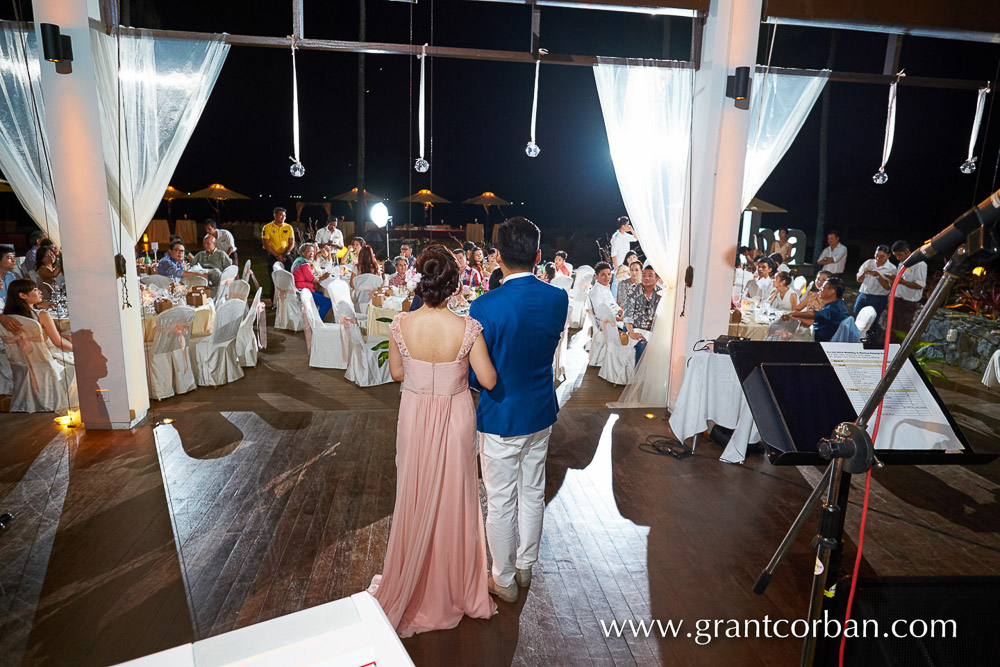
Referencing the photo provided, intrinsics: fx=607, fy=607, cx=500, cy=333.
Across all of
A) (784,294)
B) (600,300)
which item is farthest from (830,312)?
(600,300)

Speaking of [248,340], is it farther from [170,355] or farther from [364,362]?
[364,362]

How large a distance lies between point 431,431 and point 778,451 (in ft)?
3.97

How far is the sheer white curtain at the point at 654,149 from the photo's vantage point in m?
4.73

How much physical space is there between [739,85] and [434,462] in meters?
3.62

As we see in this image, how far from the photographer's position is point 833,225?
60.2 ft

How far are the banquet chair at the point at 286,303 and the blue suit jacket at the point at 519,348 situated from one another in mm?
5694

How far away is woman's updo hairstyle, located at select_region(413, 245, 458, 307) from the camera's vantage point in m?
2.15

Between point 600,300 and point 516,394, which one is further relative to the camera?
point 600,300

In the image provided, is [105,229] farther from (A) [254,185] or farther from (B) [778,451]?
(A) [254,185]

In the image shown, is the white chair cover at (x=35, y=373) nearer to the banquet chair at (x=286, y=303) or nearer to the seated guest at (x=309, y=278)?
the seated guest at (x=309, y=278)

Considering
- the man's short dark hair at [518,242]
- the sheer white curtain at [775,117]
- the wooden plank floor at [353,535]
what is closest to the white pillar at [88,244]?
the wooden plank floor at [353,535]

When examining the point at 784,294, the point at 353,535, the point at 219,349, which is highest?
the point at 784,294

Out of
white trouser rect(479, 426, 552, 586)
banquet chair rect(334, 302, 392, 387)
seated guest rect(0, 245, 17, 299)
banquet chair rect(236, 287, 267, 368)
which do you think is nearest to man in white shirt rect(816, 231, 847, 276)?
banquet chair rect(334, 302, 392, 387)

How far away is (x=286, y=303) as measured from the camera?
302 inches
